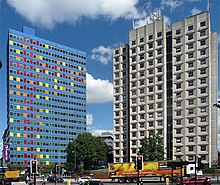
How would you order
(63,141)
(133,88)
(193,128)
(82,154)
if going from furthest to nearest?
1. (63,141)
2. (133,88)
3. (82,154)
4. (193,128)

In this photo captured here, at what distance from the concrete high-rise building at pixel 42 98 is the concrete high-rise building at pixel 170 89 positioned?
55574mm

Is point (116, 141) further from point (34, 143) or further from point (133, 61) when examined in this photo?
point (34, 143)

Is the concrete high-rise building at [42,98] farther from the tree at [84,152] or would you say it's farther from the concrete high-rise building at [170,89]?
the concrete high-rise building at [170,89]

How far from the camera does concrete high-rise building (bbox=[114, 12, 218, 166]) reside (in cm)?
8769

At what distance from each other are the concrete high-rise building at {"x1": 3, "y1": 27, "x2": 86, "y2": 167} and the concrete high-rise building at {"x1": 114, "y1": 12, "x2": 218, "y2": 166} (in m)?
55.6

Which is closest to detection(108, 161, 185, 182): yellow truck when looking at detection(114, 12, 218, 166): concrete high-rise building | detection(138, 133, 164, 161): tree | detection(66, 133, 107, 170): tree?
detection(138, 133, 164, 161): tree

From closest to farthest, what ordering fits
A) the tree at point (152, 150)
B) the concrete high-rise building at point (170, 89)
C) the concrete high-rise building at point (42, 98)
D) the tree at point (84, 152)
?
1. the tree at point (152, 150)
2. the concrete high-rise building at point (170, 89)
3. the tree at point (84, 152)
4. the concrete high-rise building at point (42, 98)

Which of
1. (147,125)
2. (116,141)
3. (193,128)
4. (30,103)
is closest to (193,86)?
(193,128)

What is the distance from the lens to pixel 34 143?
479 ft

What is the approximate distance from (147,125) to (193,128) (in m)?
14.8

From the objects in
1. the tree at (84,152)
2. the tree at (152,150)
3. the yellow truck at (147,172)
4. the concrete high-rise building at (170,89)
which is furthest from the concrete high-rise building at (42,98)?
the yellow truck at (147,172)

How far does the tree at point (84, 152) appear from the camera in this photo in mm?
93438

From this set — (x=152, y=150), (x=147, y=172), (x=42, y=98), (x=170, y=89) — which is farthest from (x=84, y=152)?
(x=42, y=98)

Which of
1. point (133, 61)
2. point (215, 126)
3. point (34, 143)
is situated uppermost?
point (133, 61)
